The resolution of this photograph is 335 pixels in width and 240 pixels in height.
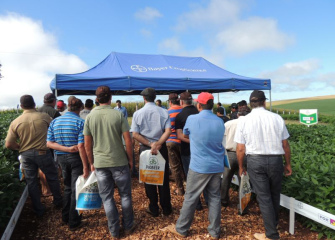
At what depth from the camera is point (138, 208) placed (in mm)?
4020

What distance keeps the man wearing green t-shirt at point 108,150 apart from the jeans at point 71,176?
333mm

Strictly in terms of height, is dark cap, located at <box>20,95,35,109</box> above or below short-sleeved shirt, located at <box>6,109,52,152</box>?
above

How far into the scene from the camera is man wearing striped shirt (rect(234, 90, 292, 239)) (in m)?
2.87

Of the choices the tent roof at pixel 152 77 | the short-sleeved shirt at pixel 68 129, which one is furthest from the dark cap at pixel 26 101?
the tent roof at pixel 152 77

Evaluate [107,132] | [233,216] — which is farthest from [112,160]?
[233,216]

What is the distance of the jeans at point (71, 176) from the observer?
3.27 metres

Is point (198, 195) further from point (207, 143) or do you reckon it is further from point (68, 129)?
point (68, 129)

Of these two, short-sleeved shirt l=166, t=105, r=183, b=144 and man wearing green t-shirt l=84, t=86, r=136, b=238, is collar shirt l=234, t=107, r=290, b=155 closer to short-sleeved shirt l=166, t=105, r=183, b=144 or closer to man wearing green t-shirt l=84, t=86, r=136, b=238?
man wearing green t-shirt l=84, t=86, r=136, b=238

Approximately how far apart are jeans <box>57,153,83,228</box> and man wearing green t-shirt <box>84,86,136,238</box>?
33cm

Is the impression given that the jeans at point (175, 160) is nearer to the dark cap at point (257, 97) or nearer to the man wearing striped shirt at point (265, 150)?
the man wearing striped shirt at point (265, 150)

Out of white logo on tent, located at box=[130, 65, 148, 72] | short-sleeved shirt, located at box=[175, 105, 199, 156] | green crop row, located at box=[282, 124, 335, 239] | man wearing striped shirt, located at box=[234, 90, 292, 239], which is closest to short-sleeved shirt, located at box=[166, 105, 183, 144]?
short-sleeved shirt, located at box=[175, 105, 199, 156]

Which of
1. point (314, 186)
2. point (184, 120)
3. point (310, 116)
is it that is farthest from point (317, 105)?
point (184, 120)

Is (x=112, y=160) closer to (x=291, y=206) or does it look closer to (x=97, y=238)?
(x=97, y=238)

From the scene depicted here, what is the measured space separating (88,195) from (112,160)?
602mm
